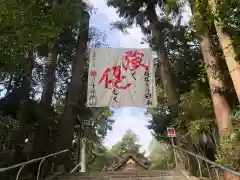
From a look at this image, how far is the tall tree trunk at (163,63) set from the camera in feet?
35.1

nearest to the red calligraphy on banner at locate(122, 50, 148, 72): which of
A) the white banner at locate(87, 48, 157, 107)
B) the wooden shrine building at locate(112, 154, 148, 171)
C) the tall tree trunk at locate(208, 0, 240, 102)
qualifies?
the white banner at locate(87, 48, 157, 107)

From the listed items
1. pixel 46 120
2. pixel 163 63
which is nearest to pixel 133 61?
pixel 163 63

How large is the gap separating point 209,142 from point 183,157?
2.21 metres

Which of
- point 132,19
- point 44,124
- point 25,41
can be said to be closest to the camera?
point 25,41

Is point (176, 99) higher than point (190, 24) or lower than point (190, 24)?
lower

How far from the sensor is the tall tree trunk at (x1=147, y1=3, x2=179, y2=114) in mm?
10688

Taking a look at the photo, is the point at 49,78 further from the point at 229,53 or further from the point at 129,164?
the point at 129,164

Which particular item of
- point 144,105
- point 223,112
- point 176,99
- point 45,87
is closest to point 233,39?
point 223,112

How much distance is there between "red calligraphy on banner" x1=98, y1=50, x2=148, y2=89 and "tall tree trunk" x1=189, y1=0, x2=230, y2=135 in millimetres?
2271

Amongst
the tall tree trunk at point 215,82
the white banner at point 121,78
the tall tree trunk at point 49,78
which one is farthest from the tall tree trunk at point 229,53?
the tall tree trunk at point 49,78

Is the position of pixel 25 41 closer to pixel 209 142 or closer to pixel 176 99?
pixel 176 99

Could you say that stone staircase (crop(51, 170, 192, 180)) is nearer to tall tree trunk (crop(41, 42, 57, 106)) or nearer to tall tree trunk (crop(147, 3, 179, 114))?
tall tree trunk (crop(147, 3, 179, 114))

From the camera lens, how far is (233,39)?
641 centimetres

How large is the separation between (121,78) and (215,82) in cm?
317
